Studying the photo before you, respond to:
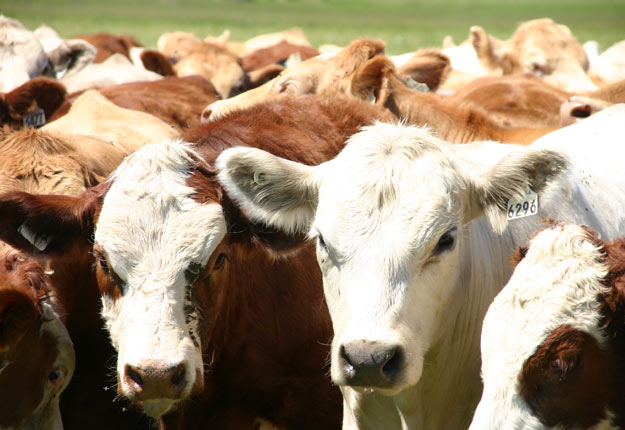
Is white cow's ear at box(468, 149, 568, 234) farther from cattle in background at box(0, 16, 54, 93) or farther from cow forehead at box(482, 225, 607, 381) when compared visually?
cattle in background at box(0, 16, 54, 93)

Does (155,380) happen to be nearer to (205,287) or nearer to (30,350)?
(205,287)

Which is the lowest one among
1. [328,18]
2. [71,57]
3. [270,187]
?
[328,18]

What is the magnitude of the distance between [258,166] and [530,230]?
1.47m

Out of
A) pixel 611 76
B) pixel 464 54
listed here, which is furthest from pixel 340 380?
Result: pixel 464 54

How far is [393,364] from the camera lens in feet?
11.0

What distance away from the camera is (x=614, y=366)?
2914 mm

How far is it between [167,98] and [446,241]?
5.79 meters

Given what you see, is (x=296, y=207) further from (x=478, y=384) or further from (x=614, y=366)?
(x=614, y=366)

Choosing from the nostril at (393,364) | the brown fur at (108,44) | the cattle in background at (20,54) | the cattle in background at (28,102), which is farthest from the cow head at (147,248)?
the brown fur at (108,44)

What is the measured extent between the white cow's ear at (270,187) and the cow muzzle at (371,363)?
36.5 inches

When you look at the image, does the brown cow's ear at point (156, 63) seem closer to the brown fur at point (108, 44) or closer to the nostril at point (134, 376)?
the brown fur at point (108, 44)

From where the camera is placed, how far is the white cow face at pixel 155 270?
12.1 ft

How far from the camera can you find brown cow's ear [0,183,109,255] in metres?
4.31

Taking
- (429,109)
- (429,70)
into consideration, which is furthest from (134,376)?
(429,70)
